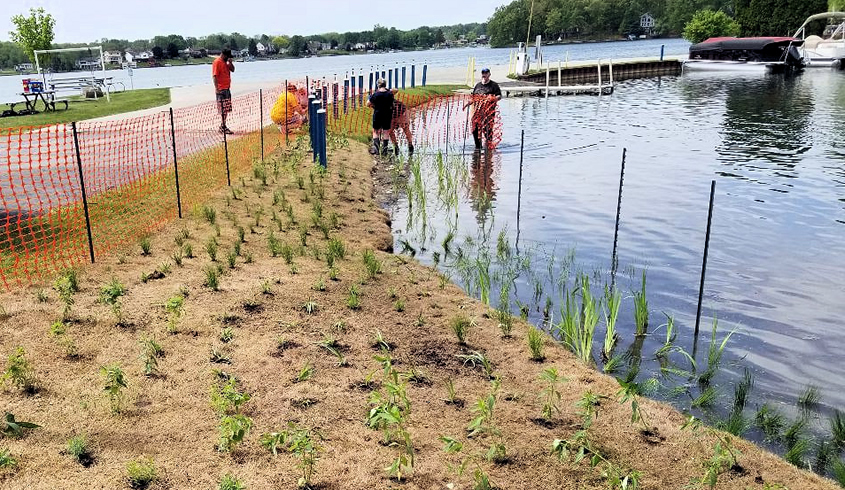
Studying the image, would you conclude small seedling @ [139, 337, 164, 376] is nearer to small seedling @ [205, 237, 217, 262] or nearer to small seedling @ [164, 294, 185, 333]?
small seedling @ [164, 294, 185, 333]


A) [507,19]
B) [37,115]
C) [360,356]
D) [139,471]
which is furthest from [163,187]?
[507,19]

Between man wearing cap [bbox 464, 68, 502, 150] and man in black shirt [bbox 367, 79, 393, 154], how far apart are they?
2424 mm

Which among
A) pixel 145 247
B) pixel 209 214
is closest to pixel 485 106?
pixel 209 214

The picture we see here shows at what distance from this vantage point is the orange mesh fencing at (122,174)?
8797 millimetres

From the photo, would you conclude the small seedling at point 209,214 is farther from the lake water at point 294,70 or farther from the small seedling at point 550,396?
the lake water at point 294,70

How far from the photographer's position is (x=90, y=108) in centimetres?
2781

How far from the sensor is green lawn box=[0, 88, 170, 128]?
23.5m

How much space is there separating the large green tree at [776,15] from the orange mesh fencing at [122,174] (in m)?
64.0

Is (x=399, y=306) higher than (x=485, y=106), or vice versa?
(x=485, y=106)

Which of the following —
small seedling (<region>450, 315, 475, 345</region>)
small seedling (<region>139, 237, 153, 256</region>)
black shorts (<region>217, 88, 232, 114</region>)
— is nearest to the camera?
small seedling (<region>450, 315, 475, 345</region>)

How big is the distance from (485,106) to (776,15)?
70351mm

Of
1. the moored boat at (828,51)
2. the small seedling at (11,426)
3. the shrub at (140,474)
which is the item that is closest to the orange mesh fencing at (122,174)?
the small seedling at (11,426)

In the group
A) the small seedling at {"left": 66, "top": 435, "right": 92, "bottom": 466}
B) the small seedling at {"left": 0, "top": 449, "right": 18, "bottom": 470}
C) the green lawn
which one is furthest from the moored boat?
the small seedling at {"left": 0, "top": 449, "right": 18, "bottom": 470}

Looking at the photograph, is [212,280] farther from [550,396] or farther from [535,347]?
[550,396]
